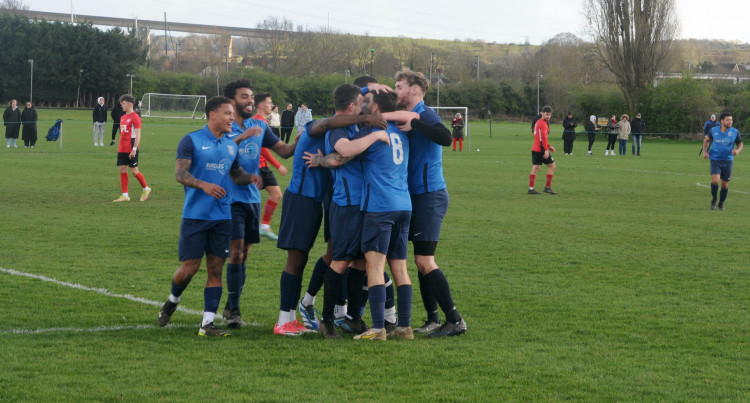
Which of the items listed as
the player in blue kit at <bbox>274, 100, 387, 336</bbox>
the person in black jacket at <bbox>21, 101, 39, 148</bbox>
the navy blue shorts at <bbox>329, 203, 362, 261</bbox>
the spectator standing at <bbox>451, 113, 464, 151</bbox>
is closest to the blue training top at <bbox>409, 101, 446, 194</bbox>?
the navy blue shorts at <bbox>329, 203, 362, 261</bbox>

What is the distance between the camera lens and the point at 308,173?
6449 millimetres

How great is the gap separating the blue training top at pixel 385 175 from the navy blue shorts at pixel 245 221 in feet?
4.03

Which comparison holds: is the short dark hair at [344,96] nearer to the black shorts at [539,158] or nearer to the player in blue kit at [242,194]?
the player in blue kit at [242,194]

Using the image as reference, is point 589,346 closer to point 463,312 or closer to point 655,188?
point 463,312

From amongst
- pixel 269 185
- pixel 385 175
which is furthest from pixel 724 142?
pixel 385 175

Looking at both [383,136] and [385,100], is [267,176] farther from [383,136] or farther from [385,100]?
[383,136]

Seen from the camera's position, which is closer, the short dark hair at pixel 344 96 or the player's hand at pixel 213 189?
the player's hand at pixel 213 189

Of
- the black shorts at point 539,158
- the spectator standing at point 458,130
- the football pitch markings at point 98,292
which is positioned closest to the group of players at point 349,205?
the football pitch markings at point 98,292

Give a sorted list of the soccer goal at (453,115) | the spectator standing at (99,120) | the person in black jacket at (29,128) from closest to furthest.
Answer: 1. the person in black jacket at (29,128)
2. the spectator standing at (99,120)
3. the soccer goal at (453,115)

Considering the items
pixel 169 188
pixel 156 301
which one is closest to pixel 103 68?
pixel 169 188

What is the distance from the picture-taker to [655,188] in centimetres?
2042

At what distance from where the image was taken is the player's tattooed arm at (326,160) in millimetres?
6055

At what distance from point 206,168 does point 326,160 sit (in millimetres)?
933

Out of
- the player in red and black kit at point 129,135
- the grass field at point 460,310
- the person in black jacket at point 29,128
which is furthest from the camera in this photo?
the person in black jacket at point 29,128
